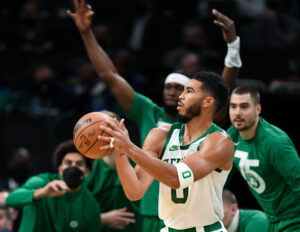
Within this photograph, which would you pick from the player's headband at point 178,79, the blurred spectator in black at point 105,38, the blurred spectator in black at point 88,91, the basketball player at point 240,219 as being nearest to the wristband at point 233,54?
the player's headband at point 178,79

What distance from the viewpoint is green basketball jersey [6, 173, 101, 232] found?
6.26 m

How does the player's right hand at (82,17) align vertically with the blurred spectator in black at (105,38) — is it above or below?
below

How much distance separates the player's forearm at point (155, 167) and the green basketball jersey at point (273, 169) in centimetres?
156

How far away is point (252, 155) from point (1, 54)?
611cm

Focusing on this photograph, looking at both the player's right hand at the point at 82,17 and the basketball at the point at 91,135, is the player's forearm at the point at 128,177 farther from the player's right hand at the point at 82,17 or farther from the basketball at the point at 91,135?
the player's right hand at the point at 82,17

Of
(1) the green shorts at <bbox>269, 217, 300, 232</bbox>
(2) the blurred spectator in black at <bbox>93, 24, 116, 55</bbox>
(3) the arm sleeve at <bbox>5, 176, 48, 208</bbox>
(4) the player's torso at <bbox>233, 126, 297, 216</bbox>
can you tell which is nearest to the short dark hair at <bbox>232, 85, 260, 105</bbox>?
(4) the player's torso at <bbox>233, 126, 297, 216</bbox>

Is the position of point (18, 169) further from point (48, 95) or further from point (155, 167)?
point (155, 167)

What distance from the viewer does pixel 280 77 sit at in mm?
8312

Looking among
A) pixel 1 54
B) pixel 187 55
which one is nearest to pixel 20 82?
pixel 1 54

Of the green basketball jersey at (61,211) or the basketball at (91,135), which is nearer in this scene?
the basketball at (91,135)

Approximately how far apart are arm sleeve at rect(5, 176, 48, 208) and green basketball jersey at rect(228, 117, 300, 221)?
6.47 ft

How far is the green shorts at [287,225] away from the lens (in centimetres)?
570

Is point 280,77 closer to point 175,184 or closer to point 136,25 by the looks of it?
point 136,25

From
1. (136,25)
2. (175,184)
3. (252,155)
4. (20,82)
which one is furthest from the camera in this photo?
(136,25)
